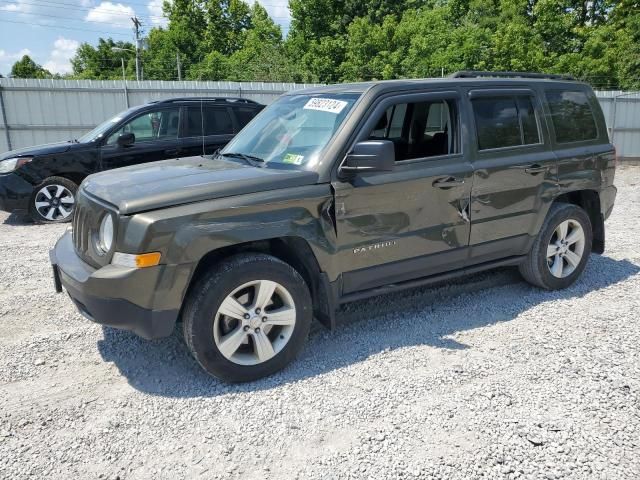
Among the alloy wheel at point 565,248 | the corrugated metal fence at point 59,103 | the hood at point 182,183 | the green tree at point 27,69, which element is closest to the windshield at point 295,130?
the hood at point 182,183

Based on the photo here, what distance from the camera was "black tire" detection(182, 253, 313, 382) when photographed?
3.19 m

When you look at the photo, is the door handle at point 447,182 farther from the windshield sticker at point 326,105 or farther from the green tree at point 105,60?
the green tree at point 105,60

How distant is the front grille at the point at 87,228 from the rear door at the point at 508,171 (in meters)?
2.77

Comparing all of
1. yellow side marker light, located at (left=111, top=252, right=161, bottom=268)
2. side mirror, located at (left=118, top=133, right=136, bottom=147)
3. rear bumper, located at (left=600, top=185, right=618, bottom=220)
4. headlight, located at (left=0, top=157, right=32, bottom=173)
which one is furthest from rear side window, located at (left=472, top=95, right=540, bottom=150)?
headlight, located at (left=0, top=157, right=32, bottom=173)

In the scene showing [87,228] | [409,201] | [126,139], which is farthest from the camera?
[126,139]

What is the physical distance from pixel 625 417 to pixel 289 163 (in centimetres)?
258

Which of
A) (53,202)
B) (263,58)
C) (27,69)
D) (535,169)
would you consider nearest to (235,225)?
(535,169)

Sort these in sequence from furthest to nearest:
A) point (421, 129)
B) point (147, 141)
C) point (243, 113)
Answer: point (243, 113), point (147, 141), point (421, 129)

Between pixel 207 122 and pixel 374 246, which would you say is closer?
pixel 374 246

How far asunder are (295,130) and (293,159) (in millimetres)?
380

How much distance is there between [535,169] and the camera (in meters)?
4.58

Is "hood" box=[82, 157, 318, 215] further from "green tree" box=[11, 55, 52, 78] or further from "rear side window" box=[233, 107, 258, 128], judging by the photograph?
"green tree" box=[11, 55, 52, 78]

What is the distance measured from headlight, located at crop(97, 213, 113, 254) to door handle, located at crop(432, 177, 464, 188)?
90.1 inches

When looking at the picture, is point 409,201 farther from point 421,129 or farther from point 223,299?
point 223,299
